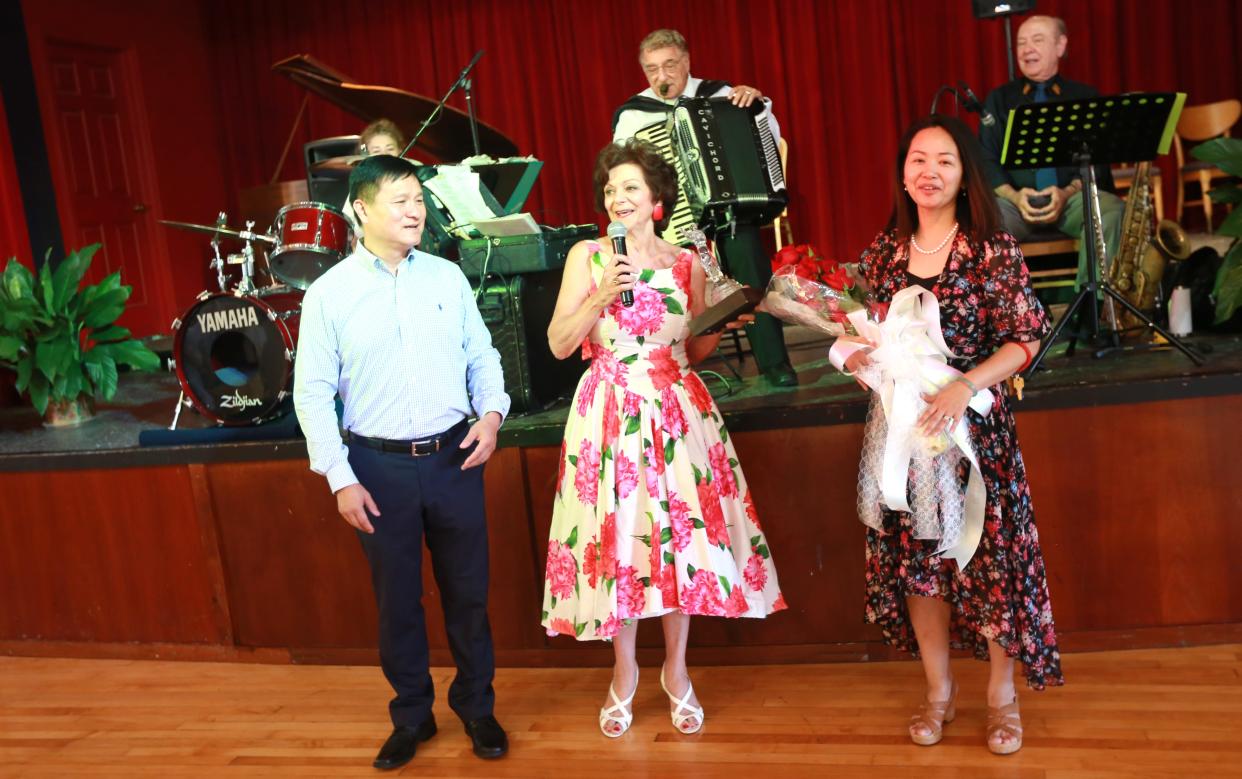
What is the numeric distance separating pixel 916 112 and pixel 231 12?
527 centimetres

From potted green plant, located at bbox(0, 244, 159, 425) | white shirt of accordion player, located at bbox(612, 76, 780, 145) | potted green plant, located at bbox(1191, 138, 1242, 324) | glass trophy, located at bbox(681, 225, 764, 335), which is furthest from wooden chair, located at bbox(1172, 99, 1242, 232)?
potted green plant, located at bbox(0, 244, 159, 425)

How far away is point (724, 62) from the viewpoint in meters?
7.87

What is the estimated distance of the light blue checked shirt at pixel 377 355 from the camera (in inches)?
99.5

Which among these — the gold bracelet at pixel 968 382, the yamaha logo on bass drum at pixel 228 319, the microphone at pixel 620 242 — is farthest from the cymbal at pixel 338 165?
the gold bracelet at pixel 968 382

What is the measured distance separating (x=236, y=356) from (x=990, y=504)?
8.49 feet

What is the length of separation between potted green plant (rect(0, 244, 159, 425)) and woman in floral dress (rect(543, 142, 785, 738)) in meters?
2.54

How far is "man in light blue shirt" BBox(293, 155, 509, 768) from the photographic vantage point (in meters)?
2.53

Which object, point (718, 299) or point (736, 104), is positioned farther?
point (736, 104)

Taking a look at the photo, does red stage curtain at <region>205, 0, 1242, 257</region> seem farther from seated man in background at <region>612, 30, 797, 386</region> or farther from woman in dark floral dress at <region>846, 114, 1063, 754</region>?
woman in dark floral dress at <region>846, 114, 1063, 754</region>

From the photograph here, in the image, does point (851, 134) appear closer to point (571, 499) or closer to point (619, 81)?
point (619, 81)

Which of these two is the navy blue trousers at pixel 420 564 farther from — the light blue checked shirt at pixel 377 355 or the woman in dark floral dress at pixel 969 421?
the woman in dark floral dress at pixel 969 421

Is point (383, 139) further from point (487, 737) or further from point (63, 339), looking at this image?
point (487, 737)

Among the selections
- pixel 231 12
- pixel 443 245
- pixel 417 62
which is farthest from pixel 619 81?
pixel 443 245

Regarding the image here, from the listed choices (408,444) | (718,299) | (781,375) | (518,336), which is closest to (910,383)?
(718,299)
